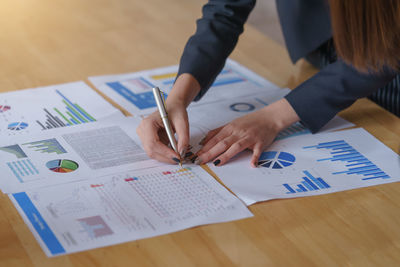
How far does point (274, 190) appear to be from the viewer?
3.34 feet

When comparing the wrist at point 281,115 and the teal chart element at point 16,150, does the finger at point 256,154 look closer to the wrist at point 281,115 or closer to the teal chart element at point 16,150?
the wrist at point 281,115

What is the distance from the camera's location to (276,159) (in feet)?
3.71

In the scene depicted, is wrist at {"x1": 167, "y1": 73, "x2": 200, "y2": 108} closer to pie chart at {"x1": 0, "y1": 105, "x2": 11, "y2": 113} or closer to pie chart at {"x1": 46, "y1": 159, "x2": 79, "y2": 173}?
pie chart at {"x1": 46, "y1": 159, "x2": 79, "y2": 173}

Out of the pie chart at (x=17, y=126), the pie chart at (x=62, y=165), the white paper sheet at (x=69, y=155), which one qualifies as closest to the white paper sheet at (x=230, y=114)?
the white paper sheet at (x=69, y=155)

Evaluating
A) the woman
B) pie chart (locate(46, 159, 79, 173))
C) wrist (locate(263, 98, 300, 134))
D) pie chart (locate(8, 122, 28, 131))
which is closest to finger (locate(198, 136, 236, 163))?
the woman

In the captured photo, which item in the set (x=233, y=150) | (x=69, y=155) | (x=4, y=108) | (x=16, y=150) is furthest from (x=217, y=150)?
(x=4, y=108)

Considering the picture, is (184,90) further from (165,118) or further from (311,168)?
(311,168)

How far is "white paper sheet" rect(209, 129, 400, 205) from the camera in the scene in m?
1.03

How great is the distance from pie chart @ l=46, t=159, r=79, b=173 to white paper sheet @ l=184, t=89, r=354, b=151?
246mm

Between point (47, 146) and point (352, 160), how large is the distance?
1.97ft

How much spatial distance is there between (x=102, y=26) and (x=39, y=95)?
51 centimetres

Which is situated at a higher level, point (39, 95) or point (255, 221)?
point (39, 95)

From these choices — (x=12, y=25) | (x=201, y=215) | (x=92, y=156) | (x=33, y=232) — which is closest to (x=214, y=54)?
(x=92, y=156)

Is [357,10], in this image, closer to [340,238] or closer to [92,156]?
[340,238]
